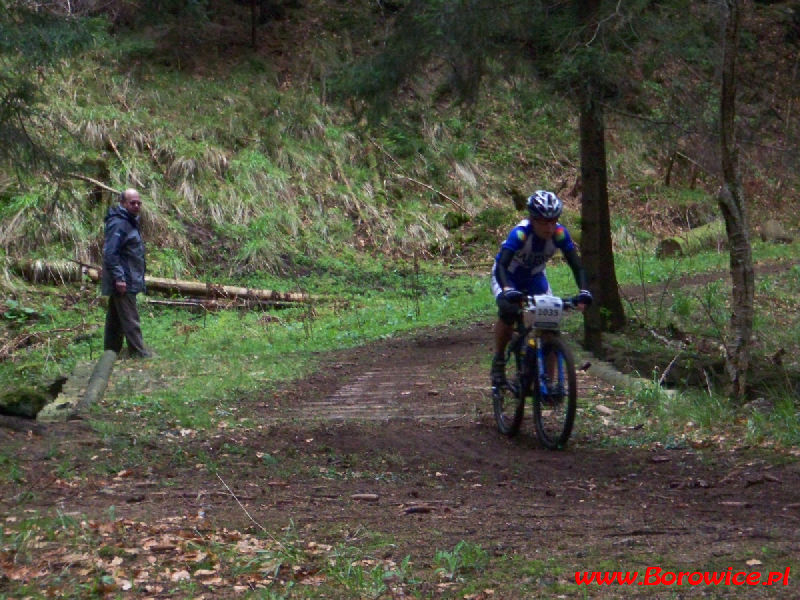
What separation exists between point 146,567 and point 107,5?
2298cm

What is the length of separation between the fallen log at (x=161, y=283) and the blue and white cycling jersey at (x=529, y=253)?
10.1 m

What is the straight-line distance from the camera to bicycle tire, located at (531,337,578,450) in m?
7.65

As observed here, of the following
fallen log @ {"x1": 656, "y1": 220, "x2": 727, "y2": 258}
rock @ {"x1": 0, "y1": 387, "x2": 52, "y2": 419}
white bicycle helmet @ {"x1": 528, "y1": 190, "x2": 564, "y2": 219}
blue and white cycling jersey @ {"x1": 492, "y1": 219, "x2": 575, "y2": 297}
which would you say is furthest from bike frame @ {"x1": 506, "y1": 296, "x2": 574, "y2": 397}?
fallen log @ {"x1": 656, "y1": 220, "x2": 727, "y2": 258}

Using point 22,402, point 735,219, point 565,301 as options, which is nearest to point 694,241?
point 735,219

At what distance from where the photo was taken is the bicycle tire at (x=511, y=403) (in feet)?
27.0

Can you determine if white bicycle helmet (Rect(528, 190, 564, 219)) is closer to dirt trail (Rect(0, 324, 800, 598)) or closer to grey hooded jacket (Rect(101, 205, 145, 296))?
dirt trail (Rect(0, 324, 800, 598))

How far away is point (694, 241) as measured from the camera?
25781mm

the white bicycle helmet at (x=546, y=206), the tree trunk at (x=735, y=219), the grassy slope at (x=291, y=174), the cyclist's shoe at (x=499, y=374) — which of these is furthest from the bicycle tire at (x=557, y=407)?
the grassy slope at (x=291, y=174)

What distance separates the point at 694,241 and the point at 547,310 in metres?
19.4

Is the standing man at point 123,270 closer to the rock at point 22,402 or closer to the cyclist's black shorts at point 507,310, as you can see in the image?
the rock at point 22,402

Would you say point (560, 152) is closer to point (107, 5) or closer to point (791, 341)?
point (107, 5)

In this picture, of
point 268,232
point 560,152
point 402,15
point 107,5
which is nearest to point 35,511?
point 402,15

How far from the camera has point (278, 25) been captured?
95.7 feet

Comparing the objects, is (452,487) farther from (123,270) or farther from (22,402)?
(123,270)
